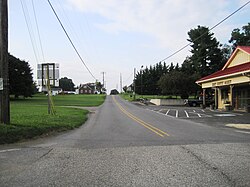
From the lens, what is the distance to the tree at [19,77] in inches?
2488

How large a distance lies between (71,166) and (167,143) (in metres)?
4.53

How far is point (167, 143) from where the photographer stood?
1062 cm

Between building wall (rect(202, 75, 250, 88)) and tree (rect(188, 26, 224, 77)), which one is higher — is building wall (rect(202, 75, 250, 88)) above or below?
below

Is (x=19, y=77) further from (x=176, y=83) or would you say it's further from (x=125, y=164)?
(x=125, y=164)

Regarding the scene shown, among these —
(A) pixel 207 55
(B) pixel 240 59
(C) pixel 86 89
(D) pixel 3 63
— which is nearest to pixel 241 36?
(A) pixel 207 55

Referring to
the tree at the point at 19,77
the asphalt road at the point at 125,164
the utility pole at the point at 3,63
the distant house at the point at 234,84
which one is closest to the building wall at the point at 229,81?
the distant house at the point at 234,84

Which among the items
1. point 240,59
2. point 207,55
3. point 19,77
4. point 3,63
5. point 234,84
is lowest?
point 234,84

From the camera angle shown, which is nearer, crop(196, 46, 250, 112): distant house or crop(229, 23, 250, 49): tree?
crop(196, 46, 250, 112): distant house

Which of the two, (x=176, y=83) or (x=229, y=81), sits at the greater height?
(x=176, y=83)

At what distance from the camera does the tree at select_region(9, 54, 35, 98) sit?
2488 inches

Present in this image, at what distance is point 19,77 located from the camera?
64.7m

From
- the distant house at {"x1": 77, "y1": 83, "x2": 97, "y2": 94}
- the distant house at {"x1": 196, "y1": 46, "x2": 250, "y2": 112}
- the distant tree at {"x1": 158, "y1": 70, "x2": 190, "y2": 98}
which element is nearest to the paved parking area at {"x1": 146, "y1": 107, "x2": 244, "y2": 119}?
the distant house at {"x1": 196, "y1": 46, "x2": 250, "y2": 112}

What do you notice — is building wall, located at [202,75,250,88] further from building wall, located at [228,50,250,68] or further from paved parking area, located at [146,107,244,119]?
building wall, located at [228,50,250,68]

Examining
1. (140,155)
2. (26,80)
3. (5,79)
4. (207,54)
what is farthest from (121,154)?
(207,54)
